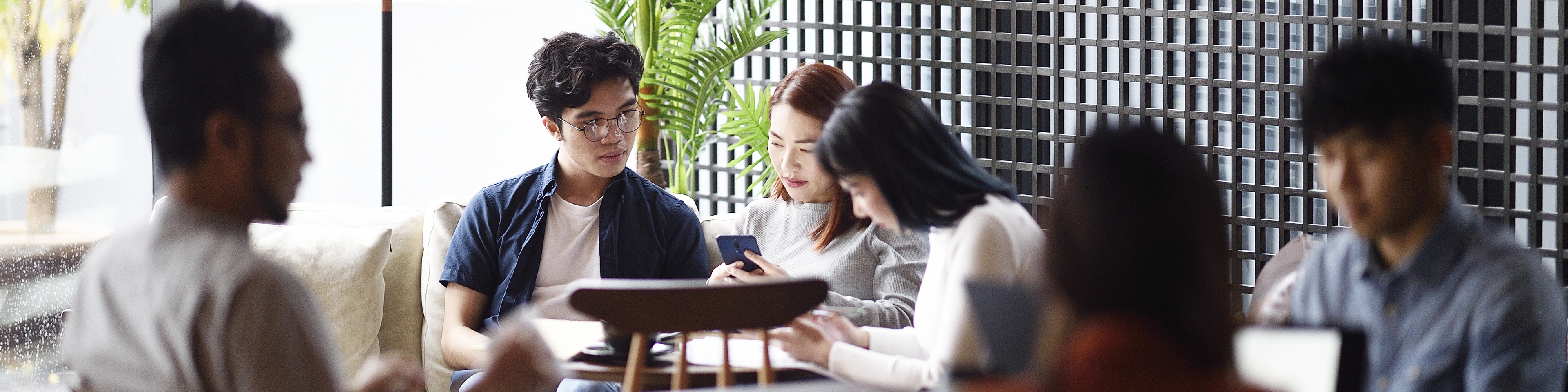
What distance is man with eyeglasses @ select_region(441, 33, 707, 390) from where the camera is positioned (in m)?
2.79

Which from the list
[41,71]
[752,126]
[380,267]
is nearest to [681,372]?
[380,267]

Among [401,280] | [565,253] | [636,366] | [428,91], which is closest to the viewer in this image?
[636,366]

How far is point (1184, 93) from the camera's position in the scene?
3.10 metres

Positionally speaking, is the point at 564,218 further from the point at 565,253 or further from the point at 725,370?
the point at 725,370

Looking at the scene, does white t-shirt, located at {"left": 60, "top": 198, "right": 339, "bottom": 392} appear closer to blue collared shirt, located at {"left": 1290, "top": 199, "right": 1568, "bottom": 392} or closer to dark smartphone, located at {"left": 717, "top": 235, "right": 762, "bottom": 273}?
blue collared shirt, located at {"left": 1290, "top": 199, "right": 1568, "bottom": 392}

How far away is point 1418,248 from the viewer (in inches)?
54.4

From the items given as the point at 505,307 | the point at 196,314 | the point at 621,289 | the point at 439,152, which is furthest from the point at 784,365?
the point at 439,152

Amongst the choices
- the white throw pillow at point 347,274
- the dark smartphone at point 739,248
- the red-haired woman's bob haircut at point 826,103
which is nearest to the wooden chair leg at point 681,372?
the dark smartphone at point 739,248

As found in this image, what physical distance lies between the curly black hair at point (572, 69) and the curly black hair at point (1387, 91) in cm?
182

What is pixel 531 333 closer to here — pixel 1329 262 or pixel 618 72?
pixel 1329 262

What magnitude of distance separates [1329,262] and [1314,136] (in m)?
0.27

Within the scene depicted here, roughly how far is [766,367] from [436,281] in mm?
1282

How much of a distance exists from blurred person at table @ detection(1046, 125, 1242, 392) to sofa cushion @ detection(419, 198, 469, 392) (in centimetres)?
238

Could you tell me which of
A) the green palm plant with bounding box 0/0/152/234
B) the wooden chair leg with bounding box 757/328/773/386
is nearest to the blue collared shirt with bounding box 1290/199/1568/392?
the wooden chair leg with bounding box 757/328/773/386
